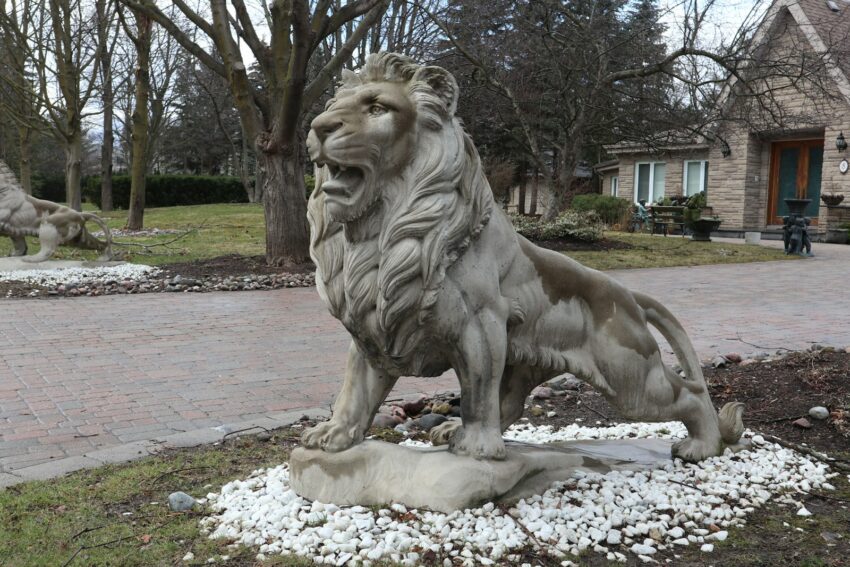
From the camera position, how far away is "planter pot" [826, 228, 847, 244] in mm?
22812

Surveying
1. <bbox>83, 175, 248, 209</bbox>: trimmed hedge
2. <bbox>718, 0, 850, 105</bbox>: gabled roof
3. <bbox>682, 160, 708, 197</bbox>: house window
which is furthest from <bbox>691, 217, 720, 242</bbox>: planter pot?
<bbox>83, 175, 248, 209</bbox>: trimmed hedge

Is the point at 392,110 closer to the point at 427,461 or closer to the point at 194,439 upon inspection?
the point at 427,461

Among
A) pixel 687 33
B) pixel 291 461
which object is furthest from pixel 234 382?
pixel 687 33

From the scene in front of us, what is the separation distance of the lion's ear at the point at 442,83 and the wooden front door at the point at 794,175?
2523 cm

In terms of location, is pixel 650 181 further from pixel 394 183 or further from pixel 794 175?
pixel 394 183

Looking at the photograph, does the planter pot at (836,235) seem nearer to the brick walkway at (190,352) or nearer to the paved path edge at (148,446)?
the brick walkway at (190,352)

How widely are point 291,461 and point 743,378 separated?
12.5 feet

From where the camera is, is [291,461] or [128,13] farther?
[128,13]

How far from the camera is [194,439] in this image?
428 cm

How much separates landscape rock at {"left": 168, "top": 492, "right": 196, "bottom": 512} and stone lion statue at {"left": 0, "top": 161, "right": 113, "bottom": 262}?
34.7 feet

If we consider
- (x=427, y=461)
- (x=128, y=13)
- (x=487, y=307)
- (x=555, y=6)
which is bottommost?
(x=427, y=461)

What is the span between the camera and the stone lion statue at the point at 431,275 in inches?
108

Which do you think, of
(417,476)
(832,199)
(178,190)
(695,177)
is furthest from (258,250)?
(178,190)

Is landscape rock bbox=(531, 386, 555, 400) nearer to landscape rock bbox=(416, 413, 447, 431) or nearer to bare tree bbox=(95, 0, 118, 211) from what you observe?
landscape rock bbox=(416, 413, 447, 431)
